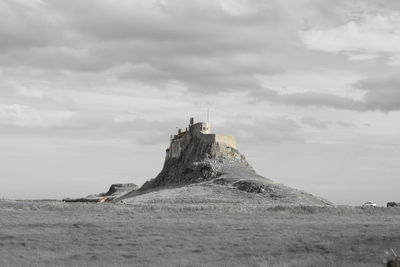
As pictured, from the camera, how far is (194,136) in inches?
5458

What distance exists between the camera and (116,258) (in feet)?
112

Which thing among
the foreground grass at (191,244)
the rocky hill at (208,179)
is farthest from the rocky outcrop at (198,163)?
the foreground grass at (191,244)

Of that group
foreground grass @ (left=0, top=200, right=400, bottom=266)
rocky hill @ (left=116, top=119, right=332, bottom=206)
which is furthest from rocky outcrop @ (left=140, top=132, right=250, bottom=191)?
foreground grass @ (left=0, top=200, right=400, bottom=266)

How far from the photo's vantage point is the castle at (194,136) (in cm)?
13450

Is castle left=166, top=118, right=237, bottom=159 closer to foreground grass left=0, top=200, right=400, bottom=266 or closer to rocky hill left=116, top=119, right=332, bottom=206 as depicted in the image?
rocky hill left=116, top=119, right=332, bottom=206

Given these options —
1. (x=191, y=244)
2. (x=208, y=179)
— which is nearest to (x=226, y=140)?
(x=208, y=179)

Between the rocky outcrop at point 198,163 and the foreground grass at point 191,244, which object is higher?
the rocky outcrop at point 198,163

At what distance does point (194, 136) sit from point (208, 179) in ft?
71.0

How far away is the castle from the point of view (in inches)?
5295

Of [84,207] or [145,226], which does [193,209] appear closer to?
[84,207]

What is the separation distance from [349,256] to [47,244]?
17.8 meters

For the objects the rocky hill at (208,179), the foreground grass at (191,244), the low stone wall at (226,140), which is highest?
the low stone wall at (226,140)

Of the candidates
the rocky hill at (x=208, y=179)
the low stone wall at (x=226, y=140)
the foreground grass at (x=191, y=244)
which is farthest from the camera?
the low stone wall at (x=226, y=140)

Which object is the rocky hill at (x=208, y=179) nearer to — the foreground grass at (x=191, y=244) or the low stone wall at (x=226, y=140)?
the low stone wall at (x=226, y=140)
